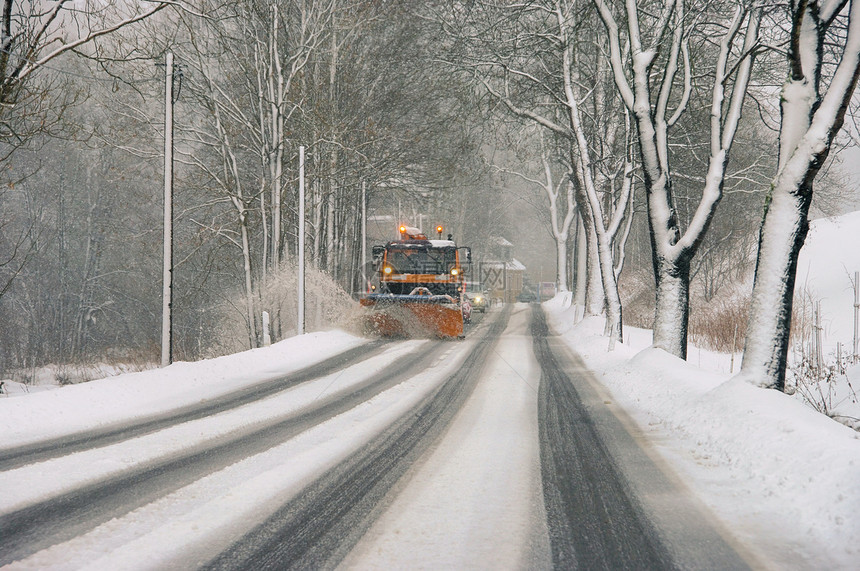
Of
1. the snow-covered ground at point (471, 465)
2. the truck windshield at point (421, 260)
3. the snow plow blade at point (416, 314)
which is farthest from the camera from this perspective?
the truck windshield at point (421, 260)

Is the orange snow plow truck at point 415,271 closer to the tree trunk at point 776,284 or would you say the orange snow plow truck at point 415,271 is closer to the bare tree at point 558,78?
the bare tree at point 558,78

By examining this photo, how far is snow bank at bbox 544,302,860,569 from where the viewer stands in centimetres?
387

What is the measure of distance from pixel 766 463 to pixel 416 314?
45.2 feet

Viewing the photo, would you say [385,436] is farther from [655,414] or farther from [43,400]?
[43,400]

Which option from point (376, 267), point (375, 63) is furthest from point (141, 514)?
point (375, 63)

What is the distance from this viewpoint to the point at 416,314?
60.6 ft

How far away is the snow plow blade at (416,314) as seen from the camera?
18.2 meters

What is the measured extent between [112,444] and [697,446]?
6.01 meters

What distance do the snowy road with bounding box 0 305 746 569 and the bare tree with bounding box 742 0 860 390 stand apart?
6.38ft

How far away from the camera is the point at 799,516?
13.9 feet

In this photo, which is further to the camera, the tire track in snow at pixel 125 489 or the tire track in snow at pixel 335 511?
the tire track in snow at pixel 125 489

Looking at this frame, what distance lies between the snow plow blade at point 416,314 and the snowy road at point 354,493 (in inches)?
380

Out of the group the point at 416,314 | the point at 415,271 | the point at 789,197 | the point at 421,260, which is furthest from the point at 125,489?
the point at 421,260

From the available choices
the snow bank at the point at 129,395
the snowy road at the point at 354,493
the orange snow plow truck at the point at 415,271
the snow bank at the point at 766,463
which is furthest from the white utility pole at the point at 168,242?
the snow bank at the point at 766,463
